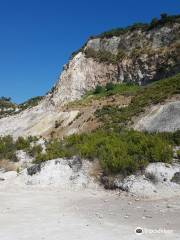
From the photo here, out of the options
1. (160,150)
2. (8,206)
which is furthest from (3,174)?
(160,150)

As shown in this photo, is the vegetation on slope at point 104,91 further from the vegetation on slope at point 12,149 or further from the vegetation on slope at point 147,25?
the vegetation on slope at point 12,149

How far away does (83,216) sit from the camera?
12.2m

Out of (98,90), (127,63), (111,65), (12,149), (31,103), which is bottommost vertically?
(12,149)

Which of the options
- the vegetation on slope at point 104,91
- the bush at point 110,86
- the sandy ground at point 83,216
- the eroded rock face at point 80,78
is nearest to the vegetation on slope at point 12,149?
the sandy ground at point 83,216

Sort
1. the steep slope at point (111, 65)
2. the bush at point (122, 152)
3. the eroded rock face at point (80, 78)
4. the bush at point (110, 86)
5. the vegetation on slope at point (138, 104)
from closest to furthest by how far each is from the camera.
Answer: the bush at point (122, 152) → the vegetation on slope at point (138, 104) → the steep slope at point (111, 65) → the bush at point (110, 86) → the eroded rock face at point (80, 78)

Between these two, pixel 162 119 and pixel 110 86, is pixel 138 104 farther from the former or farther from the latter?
pixel 110 86

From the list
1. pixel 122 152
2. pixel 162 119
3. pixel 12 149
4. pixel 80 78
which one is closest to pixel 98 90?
pixel 80 78

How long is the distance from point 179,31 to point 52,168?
1320 inches

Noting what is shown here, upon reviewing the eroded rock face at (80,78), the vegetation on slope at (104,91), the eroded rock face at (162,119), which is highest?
the eroded rock face at (80,78)

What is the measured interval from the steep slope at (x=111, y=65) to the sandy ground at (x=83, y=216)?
25714 millimetres

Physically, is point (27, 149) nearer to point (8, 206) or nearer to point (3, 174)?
point (3, 174)

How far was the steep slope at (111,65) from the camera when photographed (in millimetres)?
44844

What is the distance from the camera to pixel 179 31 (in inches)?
1870

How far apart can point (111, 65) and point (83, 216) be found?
40477mm
